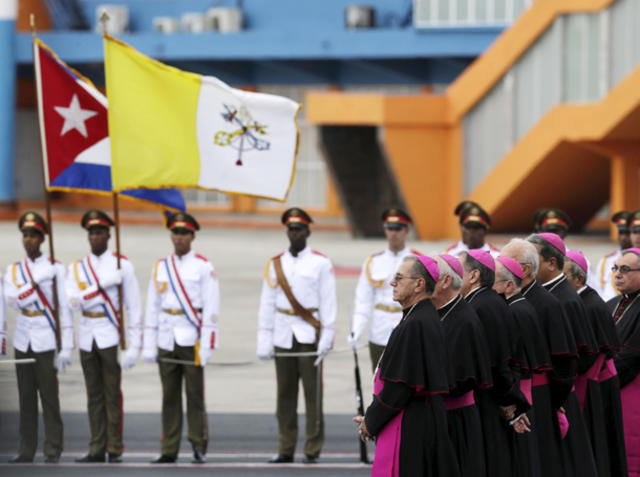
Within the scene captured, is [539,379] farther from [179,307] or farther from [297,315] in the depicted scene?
[179,307]


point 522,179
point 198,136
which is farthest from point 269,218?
point 198,136

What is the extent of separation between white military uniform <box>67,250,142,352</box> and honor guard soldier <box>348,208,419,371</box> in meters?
1.64

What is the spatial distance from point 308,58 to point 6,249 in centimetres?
1036

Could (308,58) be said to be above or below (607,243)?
above

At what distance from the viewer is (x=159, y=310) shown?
9.03 metres

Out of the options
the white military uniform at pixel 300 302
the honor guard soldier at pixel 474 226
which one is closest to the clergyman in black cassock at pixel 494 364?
the white military uniform at pixel 300 302

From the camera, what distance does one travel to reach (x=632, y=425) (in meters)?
7.75

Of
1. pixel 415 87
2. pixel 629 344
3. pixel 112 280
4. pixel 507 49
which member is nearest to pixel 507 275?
pixel 629 344

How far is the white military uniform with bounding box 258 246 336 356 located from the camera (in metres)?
9.06

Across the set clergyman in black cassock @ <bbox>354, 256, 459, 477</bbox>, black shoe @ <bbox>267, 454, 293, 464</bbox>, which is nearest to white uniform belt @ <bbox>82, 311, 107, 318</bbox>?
black shoe @ <bbox>267, 454, 293, 464</bbox>

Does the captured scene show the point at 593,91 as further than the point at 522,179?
No

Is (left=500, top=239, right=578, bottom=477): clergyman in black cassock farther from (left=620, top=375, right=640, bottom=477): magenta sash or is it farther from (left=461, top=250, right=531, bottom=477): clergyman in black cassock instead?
(left=620, top=375, right=640, bottom=477): magenta sash

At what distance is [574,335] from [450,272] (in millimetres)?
1356

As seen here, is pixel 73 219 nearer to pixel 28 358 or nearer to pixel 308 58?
pixel 308 58
